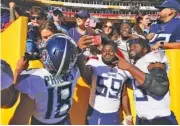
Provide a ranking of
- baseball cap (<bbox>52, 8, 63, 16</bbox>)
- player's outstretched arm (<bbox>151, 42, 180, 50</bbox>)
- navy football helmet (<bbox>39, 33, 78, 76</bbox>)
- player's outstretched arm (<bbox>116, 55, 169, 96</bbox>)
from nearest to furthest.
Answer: navy football helmet (<bbox>39, 33, 78, 76</bbox>), player's outstretched arm (<bbox>116, 55, 169, 96</bbox>), baseball cap (<bbox>52, 8, 63, 16</bbox>), player's outstretched arm (<bbox>151, 42, 180, 50</bbox>)

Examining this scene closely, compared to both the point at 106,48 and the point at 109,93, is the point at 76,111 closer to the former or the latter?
the point at 109,93

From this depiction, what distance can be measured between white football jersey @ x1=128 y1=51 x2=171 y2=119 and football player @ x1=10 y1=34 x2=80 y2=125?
28.7 inches

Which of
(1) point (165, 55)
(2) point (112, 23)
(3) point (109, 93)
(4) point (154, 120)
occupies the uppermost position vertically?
(2) point (112, 23)

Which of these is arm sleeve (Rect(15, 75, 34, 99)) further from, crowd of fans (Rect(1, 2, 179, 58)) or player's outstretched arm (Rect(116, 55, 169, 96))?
player's outstretched arm (Rect(116, 55, 169, 96))

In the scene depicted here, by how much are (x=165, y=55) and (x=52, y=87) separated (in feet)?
3.96

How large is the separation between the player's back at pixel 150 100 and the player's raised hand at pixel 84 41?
0.52 metres

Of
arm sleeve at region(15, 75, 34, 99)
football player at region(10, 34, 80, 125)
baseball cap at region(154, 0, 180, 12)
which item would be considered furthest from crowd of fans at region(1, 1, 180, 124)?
arm sleeve at region(15, 75, 34, 99)

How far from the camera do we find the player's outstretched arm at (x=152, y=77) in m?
3.83

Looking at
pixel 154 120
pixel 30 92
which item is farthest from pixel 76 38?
pixel 154 120

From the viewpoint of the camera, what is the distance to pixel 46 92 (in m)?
3.61

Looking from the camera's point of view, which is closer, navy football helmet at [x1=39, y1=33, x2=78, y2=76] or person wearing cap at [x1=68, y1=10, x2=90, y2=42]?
navy football helmet at [x1=39, y1=33, x2=78, y2=76]

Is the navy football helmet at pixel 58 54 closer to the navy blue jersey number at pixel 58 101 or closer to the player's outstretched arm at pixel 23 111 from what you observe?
the navy blue jersey number at pixel 58 101

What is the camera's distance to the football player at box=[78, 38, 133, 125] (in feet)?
13.0

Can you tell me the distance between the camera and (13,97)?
3.64 m
